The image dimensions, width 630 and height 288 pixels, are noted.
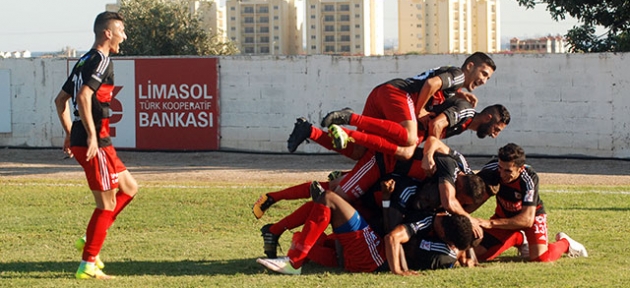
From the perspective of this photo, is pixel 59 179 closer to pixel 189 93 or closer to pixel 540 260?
pixel 189 93

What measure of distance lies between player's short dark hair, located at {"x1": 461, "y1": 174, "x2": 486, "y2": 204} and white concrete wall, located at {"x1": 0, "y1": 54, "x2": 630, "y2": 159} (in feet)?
39.9

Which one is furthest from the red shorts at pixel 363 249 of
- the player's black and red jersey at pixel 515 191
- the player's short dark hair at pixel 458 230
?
the player's black and red jersey at pixel 515 191

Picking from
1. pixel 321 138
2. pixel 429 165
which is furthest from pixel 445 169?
pixel 321 138

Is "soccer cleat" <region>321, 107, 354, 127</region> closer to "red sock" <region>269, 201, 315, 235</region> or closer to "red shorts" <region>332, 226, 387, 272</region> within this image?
"red sock" <region>269, 201, 315, 235</region>

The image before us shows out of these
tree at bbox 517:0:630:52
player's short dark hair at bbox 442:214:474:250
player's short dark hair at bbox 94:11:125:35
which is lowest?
player's short dark hair at bbox 442:214:474:250

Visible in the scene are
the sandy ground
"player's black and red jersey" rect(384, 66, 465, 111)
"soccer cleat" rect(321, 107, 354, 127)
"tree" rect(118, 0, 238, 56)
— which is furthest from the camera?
"tree" rect(118, 0, 238, 56)

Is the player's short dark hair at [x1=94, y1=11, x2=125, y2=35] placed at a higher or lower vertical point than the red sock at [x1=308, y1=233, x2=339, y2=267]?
higher

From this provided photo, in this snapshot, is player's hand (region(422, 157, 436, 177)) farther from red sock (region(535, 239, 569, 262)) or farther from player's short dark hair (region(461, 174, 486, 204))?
red sock (region(535, 239, 569, 262))

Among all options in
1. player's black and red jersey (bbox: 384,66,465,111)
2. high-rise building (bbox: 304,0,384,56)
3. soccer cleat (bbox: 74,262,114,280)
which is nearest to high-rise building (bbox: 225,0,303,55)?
high-rise building (bbox: 304,0,384,56)

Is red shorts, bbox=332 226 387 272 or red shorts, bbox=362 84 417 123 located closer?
red shorts, bbox=332 226 387 272

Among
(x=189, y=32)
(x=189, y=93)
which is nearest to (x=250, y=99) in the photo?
(x=189, y=93)

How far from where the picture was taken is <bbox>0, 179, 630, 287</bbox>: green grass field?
8.58m

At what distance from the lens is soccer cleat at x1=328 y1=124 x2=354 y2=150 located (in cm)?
916

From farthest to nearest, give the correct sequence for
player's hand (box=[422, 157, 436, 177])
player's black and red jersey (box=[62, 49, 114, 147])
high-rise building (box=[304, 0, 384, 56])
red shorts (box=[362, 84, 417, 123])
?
high-rise building (box=[304, 0, 384, 56]), red shorts (box=[362, 84, 417, 123]), player's hand (box=[422, 157, 436, 177]), player's black and red jersey (box=[62, 49, 114, 147])
